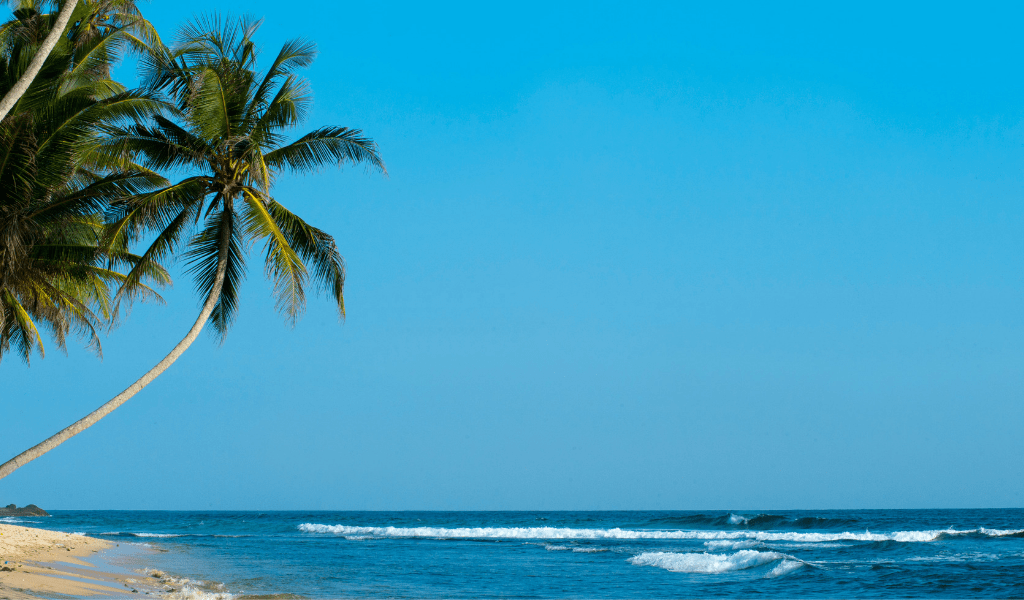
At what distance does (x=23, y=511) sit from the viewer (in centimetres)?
7525

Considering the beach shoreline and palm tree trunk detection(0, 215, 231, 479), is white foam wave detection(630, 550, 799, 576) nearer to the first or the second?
the beach shoreline

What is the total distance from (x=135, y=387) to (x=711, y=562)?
16113 mm

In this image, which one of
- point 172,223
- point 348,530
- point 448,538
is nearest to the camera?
point 172,223

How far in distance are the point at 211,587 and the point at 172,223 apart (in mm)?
7775

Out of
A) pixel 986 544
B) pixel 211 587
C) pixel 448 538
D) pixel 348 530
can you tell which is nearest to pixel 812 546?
pixel 986 544

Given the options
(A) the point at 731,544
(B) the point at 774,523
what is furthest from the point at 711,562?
(B) the point at 774,523

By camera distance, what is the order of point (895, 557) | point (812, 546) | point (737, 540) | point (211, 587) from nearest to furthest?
point (211, 587)
point (895, 557)
point (812, 546)
point (737, 540)

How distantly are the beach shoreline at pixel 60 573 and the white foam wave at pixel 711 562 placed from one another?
479 inches

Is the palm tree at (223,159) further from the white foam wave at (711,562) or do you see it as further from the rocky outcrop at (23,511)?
the rocky outcrop at (23,511)

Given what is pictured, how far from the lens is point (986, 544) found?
1089 inches

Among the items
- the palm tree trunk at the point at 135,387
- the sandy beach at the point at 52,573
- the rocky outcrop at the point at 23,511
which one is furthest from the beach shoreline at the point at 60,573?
the rocky outcrop at the point at 23,511

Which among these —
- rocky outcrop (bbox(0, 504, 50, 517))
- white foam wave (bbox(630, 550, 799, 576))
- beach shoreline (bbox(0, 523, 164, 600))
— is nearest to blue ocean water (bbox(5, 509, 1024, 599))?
white foam wave (bbox(630, 550, 799, 576))

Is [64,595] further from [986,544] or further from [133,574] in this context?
[986,544]

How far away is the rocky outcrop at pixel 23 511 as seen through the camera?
74.1 meters
